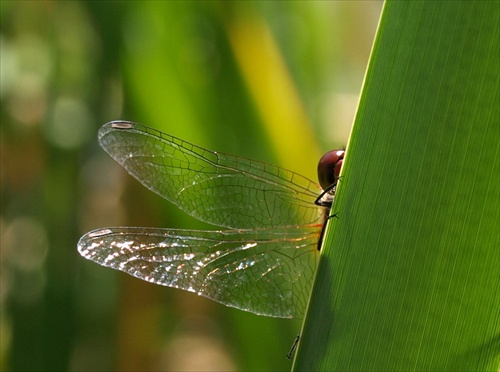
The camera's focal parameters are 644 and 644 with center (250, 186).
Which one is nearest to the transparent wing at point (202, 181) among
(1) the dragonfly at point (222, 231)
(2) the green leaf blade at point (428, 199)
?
(1) the dragonfly at point (222, 231)

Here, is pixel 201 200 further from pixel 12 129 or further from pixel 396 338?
pixel 12 129

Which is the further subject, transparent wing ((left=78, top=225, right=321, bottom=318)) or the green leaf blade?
transparent wing ((left=78, top=225, right=321, bottom=318))

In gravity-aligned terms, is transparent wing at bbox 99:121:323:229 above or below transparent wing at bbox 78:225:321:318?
above

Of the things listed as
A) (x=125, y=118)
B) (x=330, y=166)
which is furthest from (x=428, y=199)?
(x=125, y=118)

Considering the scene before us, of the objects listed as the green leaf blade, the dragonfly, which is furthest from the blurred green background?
the green leaf blade

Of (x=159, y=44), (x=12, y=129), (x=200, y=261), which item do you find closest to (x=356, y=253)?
(x=200, y=261)

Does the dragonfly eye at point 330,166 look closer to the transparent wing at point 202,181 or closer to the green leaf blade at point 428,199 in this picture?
the transparent wing at point 202,181

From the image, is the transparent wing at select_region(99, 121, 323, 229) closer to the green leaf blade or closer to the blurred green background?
the blurred green background
